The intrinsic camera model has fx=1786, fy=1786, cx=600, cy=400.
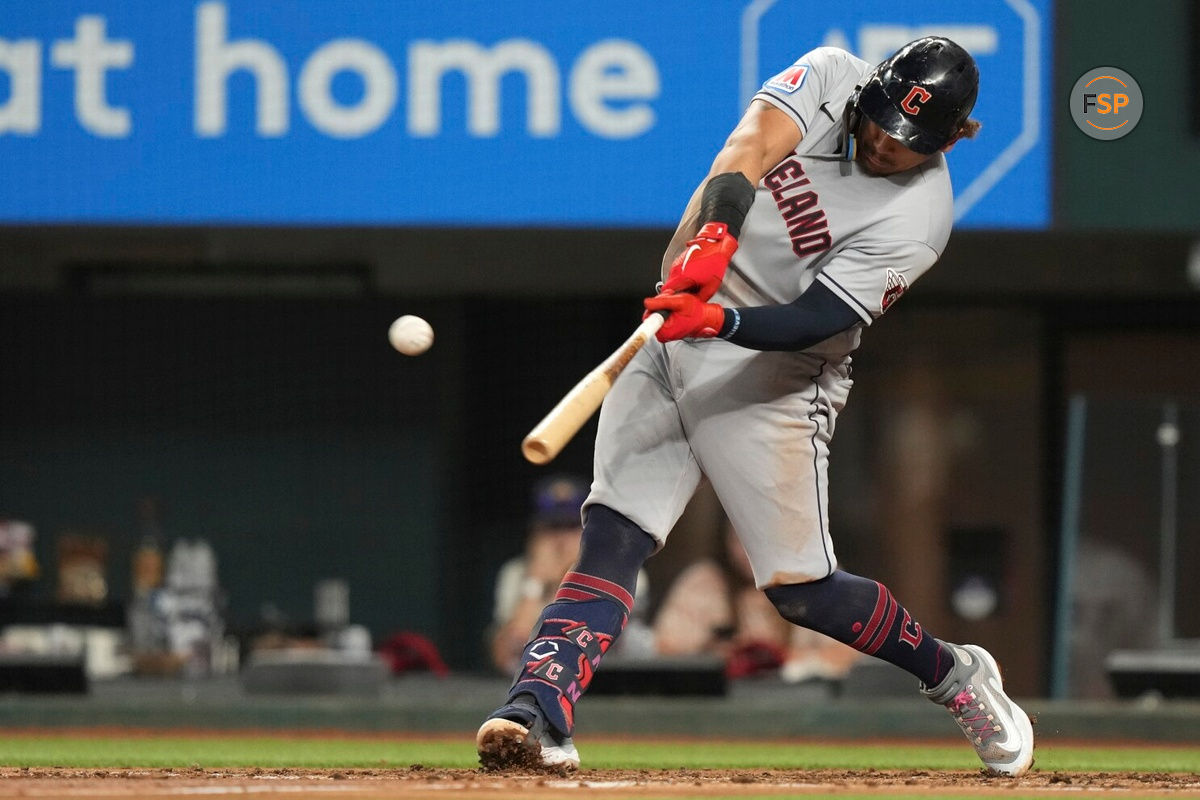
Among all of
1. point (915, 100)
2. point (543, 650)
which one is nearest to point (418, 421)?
point (543, 650)

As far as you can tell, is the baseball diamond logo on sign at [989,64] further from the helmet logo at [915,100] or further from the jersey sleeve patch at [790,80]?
the helmet logo at [915,100]

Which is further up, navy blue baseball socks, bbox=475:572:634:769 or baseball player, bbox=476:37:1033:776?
baseball player, bbox=476:37:1033:776

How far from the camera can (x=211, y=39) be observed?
7738mm

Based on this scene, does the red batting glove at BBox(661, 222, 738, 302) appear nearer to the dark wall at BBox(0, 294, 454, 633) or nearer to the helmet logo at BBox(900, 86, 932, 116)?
the helmet logo at BBox(900, 86, 932, 116)

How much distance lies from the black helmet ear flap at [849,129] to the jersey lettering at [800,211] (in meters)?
0.10

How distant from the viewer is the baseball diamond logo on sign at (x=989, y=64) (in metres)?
7.54

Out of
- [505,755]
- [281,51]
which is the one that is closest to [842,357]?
[505,755]

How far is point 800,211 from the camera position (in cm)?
365

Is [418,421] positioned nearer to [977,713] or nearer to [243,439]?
[243,439]

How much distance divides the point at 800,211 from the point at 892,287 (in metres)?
0.25

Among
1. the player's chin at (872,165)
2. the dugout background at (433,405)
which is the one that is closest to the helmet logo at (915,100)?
the player's chin at (872,165)

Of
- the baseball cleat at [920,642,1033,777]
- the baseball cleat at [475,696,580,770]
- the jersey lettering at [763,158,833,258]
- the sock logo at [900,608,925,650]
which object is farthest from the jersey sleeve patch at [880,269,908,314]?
the baseball cleat at [475,696,580,770]

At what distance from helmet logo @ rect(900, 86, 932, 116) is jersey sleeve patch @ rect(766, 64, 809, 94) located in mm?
240

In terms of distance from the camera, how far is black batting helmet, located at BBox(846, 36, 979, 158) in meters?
3.54
